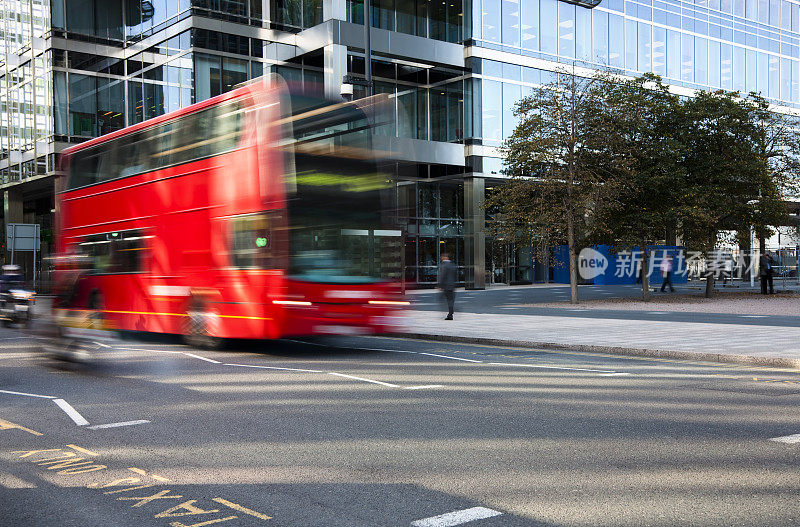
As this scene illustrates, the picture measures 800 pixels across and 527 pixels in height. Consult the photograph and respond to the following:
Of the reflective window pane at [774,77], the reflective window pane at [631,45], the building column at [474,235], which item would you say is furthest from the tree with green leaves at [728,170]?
the reflective window pane at [774,77]

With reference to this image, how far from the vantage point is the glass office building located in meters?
35.0

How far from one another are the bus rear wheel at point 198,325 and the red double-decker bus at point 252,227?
32 millimetres

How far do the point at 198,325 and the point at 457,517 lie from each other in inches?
392

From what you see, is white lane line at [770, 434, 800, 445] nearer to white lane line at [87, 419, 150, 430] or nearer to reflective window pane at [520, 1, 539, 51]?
white lane line at [87, 419, 150, 430]

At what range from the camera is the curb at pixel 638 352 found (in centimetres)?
1164

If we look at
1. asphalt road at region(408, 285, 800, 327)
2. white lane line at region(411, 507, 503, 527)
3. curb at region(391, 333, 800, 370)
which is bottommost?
asphalt road at region(408, 285, 800, 327)

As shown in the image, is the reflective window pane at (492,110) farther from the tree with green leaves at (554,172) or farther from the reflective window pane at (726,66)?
the reflective window pane at (726,66)

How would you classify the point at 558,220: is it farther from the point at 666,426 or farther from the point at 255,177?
the point at 666,426

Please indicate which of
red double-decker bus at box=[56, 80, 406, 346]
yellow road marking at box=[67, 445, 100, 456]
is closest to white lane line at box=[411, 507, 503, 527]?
yellow road marking at box=[67, 445, 100, 456]

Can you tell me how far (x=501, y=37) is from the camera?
4081cm

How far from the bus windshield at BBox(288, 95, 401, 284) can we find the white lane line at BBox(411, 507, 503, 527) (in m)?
8.16

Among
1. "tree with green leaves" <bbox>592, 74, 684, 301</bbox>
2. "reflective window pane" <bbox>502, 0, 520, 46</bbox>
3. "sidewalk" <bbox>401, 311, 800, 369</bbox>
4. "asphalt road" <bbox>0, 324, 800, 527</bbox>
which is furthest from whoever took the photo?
"reflective window pane" <bbox>502, 0, 520, 46</bbox>

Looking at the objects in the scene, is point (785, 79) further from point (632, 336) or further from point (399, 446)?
point (399, 446)

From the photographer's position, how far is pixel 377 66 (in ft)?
127
